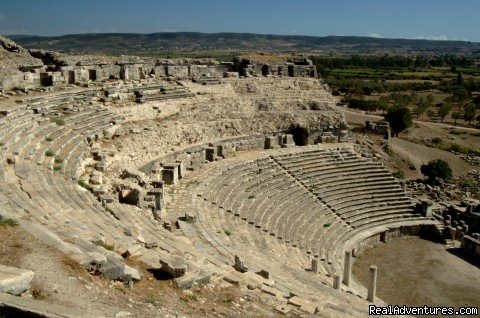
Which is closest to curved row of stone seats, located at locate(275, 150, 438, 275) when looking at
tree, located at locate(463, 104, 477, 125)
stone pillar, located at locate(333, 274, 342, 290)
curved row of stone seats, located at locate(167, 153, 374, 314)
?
curved row of stone seats, located at locate(167, 153, 374, 314)

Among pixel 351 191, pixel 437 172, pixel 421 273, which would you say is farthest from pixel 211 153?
pixel 437 172

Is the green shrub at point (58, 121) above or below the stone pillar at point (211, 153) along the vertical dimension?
above

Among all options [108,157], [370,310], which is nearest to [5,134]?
[108,157]

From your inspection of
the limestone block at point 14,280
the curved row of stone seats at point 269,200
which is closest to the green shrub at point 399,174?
the curved row of stone seats at point 269,200

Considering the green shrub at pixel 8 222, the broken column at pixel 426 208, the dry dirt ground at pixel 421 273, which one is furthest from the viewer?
the broken column at pixel 426 208

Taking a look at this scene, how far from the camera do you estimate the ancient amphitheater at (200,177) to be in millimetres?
9141

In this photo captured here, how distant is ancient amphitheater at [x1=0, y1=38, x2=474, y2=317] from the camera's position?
9141mm

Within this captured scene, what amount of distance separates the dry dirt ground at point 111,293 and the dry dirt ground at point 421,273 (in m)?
9.16

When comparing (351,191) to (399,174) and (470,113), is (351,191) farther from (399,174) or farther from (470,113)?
(470,113)

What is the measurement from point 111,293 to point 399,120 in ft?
127

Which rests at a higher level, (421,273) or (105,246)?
(105,246)

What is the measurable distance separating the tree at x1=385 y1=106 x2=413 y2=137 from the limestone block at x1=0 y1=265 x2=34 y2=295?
39320 mm

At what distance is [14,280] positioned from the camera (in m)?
5.34

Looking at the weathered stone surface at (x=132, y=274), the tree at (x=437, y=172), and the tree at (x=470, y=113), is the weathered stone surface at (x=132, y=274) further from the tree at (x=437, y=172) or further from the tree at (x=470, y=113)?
the tree at (x=470, y=113)
